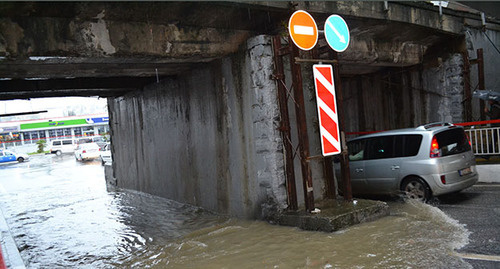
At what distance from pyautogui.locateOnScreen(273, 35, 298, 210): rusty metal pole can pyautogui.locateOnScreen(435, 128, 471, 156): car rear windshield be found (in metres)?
3.02

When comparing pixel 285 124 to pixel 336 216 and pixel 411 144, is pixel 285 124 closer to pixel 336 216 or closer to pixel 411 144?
pixel 336 216

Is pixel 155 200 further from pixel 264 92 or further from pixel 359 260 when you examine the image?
pixel 359 260

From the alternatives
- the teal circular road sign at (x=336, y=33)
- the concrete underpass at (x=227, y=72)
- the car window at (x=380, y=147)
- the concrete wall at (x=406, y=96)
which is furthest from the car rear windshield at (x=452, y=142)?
the concrete wall at (x=406, y=96)

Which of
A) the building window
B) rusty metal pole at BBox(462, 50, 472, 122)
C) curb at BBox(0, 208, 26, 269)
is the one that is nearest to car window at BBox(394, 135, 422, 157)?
rusty metal pole at BBox(462, 50, 472, 122)

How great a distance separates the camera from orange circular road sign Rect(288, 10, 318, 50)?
669 centimetres

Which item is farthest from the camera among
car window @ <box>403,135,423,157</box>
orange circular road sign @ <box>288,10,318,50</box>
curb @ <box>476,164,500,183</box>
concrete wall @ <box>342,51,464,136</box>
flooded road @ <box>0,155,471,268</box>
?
concrete wall @ <box>342,51,464,136</box>

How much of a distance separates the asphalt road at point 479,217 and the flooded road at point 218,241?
170 mm

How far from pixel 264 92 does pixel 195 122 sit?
2.84 metres

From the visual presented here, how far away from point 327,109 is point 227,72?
7.39 ft

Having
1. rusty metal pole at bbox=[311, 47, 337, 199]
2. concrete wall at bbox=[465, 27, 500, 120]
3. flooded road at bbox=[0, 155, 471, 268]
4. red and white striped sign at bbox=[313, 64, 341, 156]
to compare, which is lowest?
flooded road at bbox=[0, 155, 471, 268]

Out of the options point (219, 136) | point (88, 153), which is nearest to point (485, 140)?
point (219, 136)

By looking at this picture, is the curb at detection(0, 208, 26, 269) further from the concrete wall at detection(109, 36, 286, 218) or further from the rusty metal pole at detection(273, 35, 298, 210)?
the rusty metal pole at detection(273, 35, 298, 210)

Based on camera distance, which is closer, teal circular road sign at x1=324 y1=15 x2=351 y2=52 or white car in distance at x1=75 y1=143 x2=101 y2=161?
teal circular road sign at x1=324 y1=15 x2=351 y2=52

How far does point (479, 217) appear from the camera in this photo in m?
6.80
